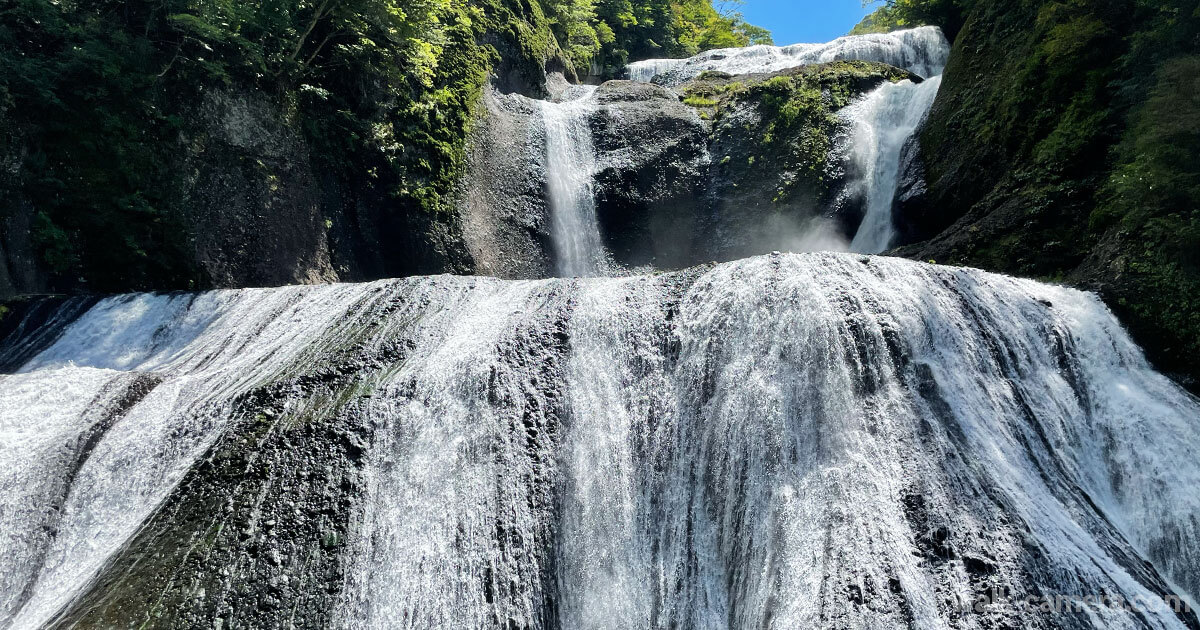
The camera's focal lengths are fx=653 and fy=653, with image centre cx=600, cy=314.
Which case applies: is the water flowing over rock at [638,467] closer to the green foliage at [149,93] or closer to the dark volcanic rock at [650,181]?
the green foliage at [149,93]

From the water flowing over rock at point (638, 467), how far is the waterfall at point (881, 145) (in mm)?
5056

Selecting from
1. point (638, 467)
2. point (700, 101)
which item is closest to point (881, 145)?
point (700, 101)

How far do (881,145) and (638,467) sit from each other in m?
9.47

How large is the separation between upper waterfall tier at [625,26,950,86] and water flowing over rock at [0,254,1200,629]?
10481mm

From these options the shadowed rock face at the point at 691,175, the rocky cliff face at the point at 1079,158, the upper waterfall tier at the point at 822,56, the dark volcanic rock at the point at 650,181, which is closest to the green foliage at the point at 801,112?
the shadowed rock face at the point at 691,175

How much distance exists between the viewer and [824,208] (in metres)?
12.6

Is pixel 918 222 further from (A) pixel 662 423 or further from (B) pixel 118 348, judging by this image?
(B) pixel 118 348

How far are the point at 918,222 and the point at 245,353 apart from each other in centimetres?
988

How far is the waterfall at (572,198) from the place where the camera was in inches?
519

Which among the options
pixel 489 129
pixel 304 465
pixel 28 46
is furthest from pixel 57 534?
pixel 489 129

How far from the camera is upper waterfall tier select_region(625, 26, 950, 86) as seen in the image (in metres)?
15.2

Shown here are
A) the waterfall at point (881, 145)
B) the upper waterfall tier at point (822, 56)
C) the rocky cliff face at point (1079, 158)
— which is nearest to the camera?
the rocky cliff face at point (1079, 158)

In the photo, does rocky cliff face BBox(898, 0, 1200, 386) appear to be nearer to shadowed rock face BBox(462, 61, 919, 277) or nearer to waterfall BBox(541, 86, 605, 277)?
shadowed rock face BBox(462, 61, 919, 277)

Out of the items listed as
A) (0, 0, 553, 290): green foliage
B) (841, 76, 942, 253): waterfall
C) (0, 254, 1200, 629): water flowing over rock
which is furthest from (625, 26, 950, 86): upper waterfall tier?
(0, 254, 1200, 629): water flowing over rock
